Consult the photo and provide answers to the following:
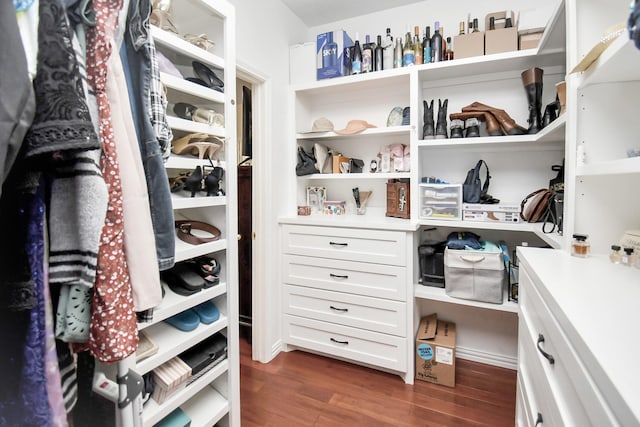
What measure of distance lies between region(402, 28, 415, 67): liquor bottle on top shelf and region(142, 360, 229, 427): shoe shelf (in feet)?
7.35

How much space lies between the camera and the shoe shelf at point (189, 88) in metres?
1.11

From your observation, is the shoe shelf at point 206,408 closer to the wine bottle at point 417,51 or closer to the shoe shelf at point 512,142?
the shoe shelf at point 512,142

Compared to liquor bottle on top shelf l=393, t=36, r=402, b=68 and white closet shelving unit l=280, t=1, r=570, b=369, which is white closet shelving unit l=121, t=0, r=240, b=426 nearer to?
white closet shelving unit l=280, t=1, r=570, b=369

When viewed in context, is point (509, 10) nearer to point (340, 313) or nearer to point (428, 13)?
point (428, 13)

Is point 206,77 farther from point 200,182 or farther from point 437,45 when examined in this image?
point 437,45

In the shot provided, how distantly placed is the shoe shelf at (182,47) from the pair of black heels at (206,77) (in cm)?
4

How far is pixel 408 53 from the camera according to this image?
222cm

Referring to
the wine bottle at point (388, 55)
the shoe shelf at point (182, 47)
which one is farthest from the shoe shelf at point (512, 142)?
the shoe shelf at point (182, 47)

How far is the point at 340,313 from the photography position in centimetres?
228

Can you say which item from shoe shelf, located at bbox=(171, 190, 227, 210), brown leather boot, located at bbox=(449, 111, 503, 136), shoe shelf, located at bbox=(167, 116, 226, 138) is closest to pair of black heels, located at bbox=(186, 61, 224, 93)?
shoe shelf, located at bbox=(167, 116, 226, 138)

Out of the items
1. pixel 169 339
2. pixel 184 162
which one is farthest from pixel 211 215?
A: pixel 169 339

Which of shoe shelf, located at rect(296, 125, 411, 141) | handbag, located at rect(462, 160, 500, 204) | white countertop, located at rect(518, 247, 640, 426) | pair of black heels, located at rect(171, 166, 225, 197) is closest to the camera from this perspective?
white countertop, located at rect(518, 247, 640, 426)

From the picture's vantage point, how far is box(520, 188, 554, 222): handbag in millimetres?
1846

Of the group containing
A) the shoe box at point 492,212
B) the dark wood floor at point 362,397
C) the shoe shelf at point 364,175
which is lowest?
the dark wood floor at point 362,397
